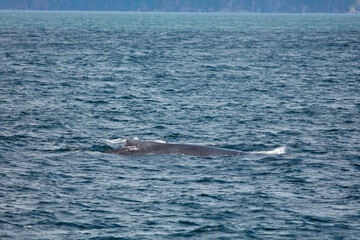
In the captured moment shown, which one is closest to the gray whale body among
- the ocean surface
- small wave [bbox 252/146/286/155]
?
the ocean surface

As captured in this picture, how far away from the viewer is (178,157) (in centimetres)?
2523

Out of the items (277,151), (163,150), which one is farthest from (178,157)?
(277,151)

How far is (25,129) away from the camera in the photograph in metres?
30.9

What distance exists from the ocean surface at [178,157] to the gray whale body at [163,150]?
59cm

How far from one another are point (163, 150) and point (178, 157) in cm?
91

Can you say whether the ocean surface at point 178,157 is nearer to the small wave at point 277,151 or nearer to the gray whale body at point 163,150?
the small wave at point 277,151

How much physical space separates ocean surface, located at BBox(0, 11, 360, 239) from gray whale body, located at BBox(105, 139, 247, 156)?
23.3 inches

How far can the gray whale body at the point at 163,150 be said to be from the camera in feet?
84.4

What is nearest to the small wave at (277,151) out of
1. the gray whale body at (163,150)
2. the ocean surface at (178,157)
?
the ocean surface at (178,157)

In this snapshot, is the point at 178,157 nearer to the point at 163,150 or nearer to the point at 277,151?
the point at 163,150

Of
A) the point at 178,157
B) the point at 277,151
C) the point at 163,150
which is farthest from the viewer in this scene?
the point at 277,151

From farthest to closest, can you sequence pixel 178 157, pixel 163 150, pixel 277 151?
pixel 277 151, pixel 163 150, pixel 178 157

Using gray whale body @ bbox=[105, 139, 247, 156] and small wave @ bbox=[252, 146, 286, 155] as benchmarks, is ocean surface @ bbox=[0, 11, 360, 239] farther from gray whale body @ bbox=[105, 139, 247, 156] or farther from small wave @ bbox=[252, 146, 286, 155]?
gray whale body @ bbox=[105, 139, 247, 156]

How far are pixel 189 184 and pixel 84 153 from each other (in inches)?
256
